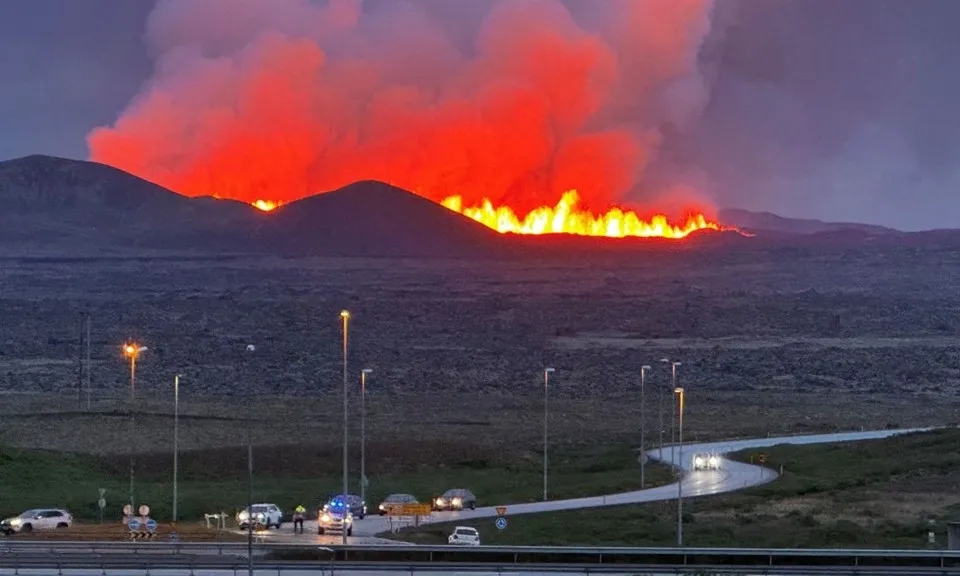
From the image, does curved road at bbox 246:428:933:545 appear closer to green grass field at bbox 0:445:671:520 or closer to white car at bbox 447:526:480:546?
white car at bbox 447:526:480:546

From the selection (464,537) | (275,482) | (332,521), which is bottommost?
(275,482)

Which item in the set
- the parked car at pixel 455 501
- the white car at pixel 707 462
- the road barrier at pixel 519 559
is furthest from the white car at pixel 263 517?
the white car at pixel 707 462

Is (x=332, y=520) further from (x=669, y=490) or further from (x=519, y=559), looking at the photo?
(x=669, y=490)

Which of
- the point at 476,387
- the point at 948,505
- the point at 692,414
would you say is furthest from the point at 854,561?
the point at 476,387

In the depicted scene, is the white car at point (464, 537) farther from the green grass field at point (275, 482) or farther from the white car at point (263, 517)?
the green grass field at point (275, 482)

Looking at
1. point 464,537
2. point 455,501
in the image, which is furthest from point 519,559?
point 455,501

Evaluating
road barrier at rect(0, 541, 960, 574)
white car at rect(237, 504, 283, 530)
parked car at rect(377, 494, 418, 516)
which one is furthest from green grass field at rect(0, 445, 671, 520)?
road barrier at rect(0, 541, 960, 574)
